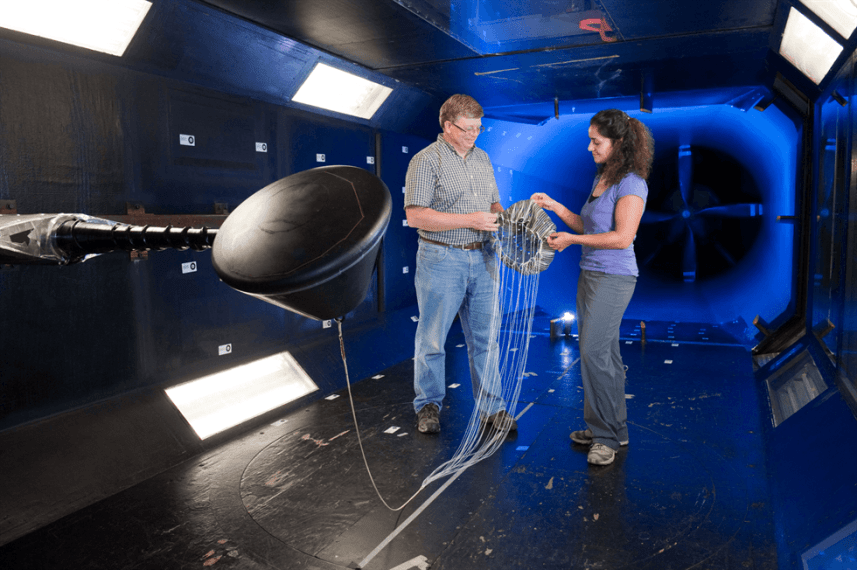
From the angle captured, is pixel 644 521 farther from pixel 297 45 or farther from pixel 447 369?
pixel 297 45

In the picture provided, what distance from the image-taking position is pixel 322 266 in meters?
1.38

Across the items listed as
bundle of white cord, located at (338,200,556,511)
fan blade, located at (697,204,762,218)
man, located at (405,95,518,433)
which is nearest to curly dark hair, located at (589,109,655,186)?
bundle of white cord, located at (338,200,556,511)

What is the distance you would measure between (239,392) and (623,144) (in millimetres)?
3042

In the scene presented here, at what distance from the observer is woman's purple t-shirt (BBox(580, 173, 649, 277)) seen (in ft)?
10.3

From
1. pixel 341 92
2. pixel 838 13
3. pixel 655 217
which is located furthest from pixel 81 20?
pixel 655 217

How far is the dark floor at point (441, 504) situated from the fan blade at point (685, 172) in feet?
12.7

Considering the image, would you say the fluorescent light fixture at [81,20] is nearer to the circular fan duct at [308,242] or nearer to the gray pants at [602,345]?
the circular fan duct at [308,242]

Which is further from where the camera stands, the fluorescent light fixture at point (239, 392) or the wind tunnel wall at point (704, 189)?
the wind tunnel wall at point (704, 189)

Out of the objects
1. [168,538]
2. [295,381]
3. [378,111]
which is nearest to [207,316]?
[295,381]

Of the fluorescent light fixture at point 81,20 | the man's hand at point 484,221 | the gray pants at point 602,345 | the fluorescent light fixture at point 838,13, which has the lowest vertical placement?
the gray pants at point 602,345

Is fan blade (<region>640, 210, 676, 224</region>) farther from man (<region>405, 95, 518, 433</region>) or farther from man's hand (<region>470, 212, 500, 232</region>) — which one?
man's hand (<region>470, 212, 500, 232</region>)

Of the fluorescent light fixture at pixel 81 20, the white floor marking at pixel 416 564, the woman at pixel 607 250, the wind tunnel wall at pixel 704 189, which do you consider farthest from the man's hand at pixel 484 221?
the wind tunnel wall at pixel 704 189

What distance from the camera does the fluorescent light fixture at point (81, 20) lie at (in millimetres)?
3076

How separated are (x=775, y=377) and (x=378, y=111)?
13.7ft
